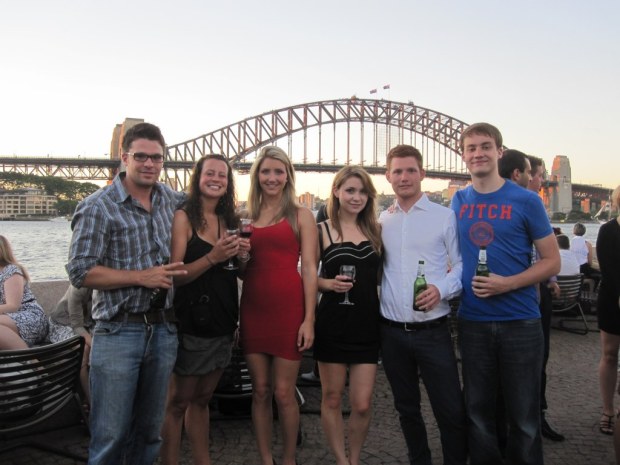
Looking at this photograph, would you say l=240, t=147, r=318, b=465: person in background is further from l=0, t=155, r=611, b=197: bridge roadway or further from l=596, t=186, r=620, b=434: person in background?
l=0, t=155, r=611, b=197: bridge roadway

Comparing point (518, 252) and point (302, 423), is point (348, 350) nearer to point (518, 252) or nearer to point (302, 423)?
point (518, 252)

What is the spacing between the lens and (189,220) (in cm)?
233

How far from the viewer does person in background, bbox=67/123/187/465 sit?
2000 mm

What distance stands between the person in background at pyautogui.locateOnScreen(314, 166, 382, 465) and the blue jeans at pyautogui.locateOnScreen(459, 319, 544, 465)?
0.45m

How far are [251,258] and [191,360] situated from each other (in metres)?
0.55

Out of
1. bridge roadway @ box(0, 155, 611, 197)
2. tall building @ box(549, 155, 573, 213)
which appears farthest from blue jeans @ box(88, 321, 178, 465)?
tall building @ box(549, 155, 573, 213)

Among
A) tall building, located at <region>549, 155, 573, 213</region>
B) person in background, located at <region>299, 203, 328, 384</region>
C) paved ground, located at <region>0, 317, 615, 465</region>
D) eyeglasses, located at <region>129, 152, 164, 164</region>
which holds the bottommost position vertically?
paved ground, located at <region>0, 317, 615, 465</region>

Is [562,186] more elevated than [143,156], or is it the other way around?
[562,186]

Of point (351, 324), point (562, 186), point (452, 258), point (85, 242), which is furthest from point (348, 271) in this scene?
point (562, 186)

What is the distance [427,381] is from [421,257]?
580mm

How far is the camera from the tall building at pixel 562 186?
222ft

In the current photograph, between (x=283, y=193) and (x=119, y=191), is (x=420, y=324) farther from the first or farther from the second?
(x=119, y=191)

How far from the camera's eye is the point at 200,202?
240 centimetres

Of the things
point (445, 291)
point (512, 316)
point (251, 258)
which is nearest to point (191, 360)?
point (251, 258)
